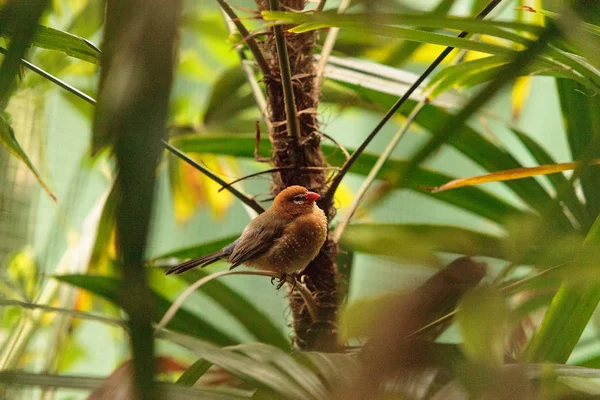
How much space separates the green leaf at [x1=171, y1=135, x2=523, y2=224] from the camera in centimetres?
142

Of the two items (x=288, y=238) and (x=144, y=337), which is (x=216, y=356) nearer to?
(x=144, y=337)

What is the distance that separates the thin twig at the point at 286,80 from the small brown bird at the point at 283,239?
17 cm

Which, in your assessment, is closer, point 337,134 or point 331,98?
point 331,98

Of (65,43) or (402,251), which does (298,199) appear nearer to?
(65,43)

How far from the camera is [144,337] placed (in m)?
0.22

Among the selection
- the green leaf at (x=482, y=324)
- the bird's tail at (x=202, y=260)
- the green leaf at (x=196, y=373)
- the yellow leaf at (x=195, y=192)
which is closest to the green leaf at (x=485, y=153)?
the bird's tail at (x=202, y=260)

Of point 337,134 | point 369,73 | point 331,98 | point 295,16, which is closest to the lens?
point 295,16

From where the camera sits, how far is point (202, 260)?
1.54 meters

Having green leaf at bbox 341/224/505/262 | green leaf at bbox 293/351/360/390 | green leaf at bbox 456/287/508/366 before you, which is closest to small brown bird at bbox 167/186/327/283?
green leaf at bbox 293/351/360/390

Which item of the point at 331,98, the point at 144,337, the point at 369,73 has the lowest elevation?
the point at 144,337

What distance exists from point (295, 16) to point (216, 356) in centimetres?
38

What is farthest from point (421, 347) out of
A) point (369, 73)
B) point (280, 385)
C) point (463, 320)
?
point (369, 73)

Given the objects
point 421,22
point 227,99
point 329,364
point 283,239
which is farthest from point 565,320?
point 227,99

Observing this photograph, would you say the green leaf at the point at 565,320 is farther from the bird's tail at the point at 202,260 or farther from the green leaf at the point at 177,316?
the bird's tail at the point at 202,260
